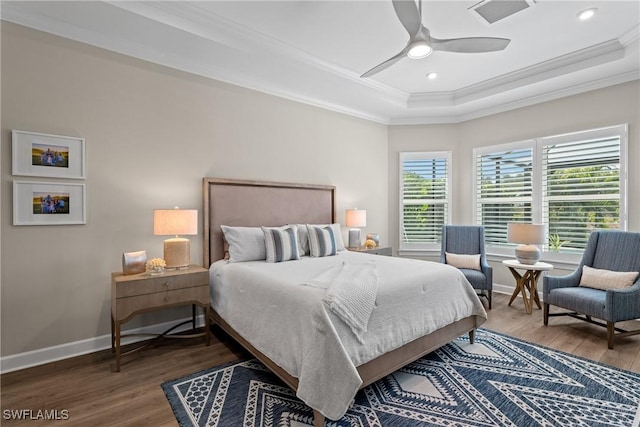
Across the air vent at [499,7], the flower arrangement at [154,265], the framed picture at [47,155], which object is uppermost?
the air vent at [499,7]

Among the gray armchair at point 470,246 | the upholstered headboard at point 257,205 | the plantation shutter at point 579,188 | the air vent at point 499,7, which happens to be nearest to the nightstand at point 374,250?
the upholstered headboard at point 257,205

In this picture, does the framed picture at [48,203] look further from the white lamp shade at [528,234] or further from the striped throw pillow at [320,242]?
the white lamp shade at [528,234]

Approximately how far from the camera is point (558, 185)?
428cm

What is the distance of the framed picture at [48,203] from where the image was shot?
8.38ft

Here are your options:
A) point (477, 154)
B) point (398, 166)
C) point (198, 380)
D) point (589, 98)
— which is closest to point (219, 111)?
point (198, 380)

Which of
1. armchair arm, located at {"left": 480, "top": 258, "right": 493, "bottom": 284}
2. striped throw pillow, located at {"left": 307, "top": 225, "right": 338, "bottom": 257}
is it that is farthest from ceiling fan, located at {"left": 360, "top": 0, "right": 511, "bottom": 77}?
armchair arm, located at {"left": 480, "top": 258, "right": 493, "bottom": 284}

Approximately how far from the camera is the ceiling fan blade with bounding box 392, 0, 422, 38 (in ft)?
6.93

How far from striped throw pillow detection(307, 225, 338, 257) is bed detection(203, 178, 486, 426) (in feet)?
A: 0.45

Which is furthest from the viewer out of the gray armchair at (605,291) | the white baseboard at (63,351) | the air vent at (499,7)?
the gray armchair at (605,291)

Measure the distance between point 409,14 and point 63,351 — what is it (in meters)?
3.95

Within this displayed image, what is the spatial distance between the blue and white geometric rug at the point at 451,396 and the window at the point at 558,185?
7.33ft

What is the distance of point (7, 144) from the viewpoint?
2.52 meters

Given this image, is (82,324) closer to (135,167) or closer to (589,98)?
(135,167)

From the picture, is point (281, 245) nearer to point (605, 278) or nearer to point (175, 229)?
point (175, 229)
